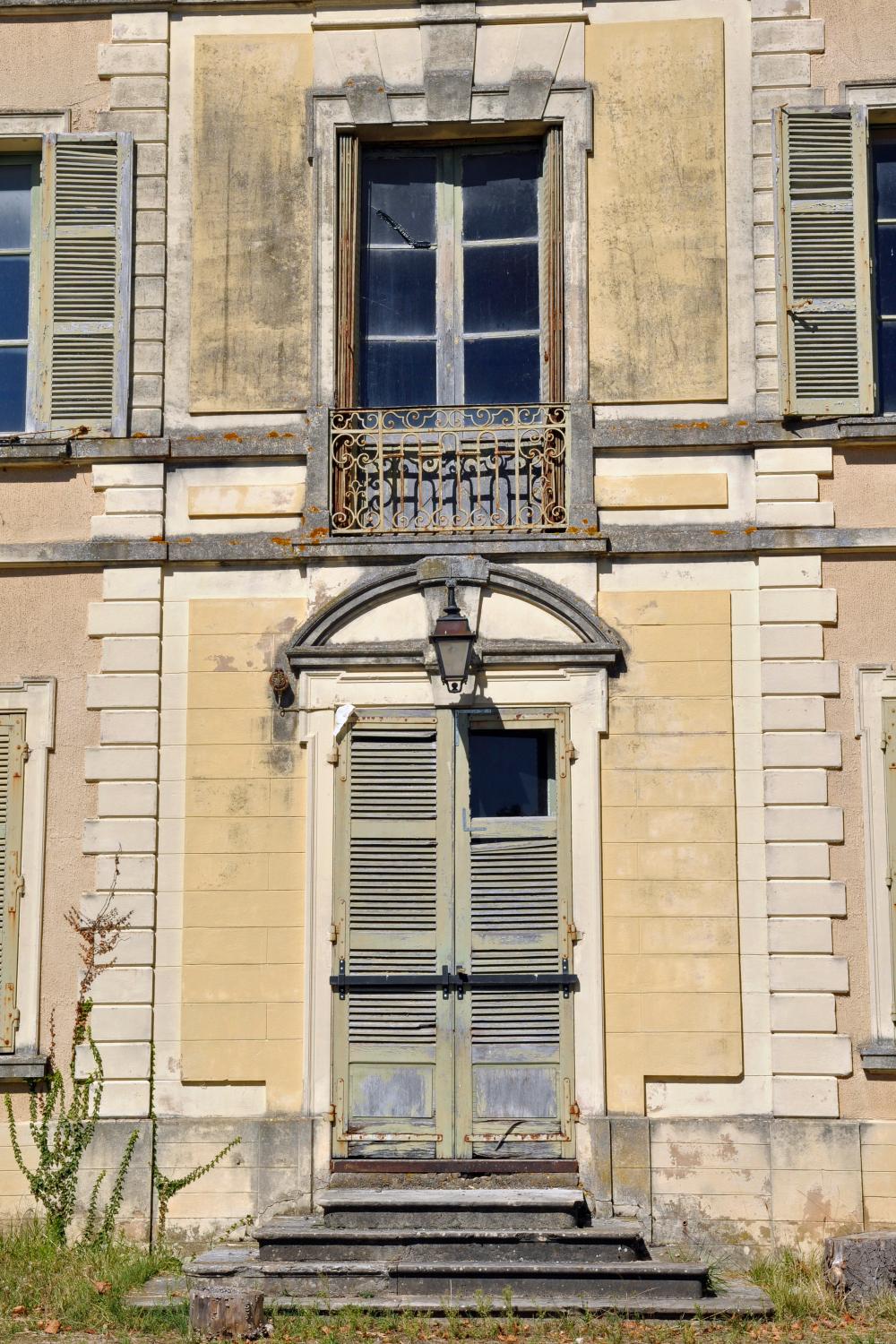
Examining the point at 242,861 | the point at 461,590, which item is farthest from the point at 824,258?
Result: the point at 242,861

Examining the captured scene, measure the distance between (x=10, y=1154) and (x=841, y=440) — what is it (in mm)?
5768

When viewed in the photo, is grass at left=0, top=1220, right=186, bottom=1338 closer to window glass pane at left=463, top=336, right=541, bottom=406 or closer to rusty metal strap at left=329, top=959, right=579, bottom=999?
rusty metal strap at left=329, top=959, right=579, bottom=999

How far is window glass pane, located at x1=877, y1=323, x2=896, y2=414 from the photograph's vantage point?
9.75 m

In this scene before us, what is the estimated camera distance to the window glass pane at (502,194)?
33.0ft

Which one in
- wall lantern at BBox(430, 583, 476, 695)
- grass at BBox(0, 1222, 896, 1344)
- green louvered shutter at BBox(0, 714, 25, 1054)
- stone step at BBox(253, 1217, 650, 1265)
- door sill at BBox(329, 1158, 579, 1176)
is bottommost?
grass at BBox(0, 1222, 896, 1344)

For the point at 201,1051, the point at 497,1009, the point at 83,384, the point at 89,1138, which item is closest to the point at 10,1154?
the point at 89,1138

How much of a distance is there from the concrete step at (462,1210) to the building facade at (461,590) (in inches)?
14.6

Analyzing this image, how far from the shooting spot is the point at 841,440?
31.1 feet

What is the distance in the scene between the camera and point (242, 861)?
30.7 ft

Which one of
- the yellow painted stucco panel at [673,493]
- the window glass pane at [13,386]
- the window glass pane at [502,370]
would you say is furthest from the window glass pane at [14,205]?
the yellow painted stucco panel at [673,493]

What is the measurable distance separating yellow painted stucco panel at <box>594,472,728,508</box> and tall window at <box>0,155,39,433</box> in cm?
337

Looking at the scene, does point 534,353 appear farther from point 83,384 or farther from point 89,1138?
point 89,1138

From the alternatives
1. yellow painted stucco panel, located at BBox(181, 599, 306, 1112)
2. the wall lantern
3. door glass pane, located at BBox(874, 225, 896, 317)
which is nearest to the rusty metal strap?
yellow painted stucco panel, located at BBox(181, 599, 306, 1112)

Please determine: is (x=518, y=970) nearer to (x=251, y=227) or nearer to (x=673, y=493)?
(x=673, y=493)
